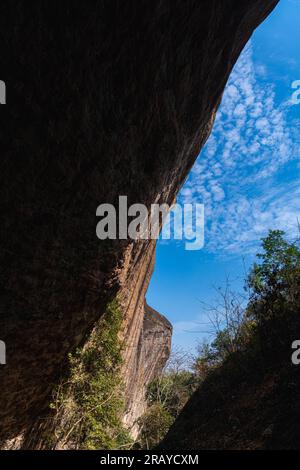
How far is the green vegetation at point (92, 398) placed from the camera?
782 cm

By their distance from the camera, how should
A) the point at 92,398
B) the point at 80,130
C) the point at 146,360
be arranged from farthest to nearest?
1. the point at 146,360
2. the point at 92,398
3. the point at 80,130

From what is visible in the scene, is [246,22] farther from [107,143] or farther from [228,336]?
[228,336]

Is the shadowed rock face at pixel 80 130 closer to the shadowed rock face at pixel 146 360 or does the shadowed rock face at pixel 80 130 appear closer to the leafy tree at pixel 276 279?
the leafy tree at pixel 276 279

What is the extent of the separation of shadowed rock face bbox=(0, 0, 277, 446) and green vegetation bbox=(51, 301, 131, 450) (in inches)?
36.6

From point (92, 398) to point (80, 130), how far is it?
7.26m

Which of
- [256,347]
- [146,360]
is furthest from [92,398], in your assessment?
[146,360]

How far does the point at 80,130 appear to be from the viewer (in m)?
5.56

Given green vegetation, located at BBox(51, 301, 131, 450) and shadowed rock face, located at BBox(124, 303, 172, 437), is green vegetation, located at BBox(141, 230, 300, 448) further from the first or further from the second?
shadowed rock face, located at BBox(124, 303, 172, 437)

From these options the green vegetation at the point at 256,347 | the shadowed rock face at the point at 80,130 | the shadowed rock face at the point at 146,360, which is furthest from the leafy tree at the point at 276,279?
the shadowed rock face at the point at 146,360

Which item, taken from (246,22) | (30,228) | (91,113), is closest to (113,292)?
(30,228)

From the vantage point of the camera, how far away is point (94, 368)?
28.0 feet

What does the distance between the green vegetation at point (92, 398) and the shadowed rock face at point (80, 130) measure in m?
0.93

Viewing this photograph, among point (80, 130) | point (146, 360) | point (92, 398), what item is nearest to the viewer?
point (80, 130)

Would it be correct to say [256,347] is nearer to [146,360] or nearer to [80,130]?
[80,130]
